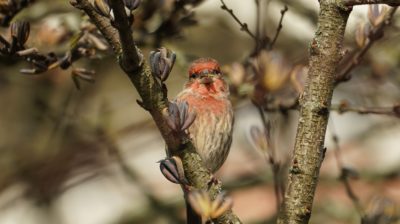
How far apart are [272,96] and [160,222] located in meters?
2.75

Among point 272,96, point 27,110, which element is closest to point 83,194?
point 27,110

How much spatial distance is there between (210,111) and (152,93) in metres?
2.48

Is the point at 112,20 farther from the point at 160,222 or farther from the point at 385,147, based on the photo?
the point at 385,147

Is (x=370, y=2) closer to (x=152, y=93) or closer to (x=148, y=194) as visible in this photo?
(x=152, y=93)

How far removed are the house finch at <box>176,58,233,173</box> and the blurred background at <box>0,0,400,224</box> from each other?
0.36ft

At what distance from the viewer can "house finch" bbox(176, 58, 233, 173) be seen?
5863 millimetres

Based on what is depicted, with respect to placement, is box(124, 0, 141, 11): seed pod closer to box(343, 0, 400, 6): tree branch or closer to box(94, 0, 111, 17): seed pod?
box(94, 0, 111, 17): seed pod

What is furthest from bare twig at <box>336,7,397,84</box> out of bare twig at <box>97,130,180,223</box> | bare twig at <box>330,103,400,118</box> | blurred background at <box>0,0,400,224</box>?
bare twig at <box>97,130,180,223</box>

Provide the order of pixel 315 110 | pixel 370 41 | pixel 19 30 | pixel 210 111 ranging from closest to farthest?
1. pixel 315 110
2. pixel 19 30
3. pixel 370 41
4. pixel 210 111

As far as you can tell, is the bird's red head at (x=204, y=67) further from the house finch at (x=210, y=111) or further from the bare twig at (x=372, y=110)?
the bare twig at (x=372, y=110)

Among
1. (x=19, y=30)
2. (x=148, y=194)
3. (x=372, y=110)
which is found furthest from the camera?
(x=148, y=194)

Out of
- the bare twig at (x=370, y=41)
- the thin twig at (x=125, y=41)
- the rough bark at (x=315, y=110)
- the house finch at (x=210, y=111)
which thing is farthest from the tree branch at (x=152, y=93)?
the house finch at (x=210, y=111)

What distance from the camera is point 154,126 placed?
706 cm

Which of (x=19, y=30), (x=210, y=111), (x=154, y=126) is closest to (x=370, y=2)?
(x=19, y=30)
